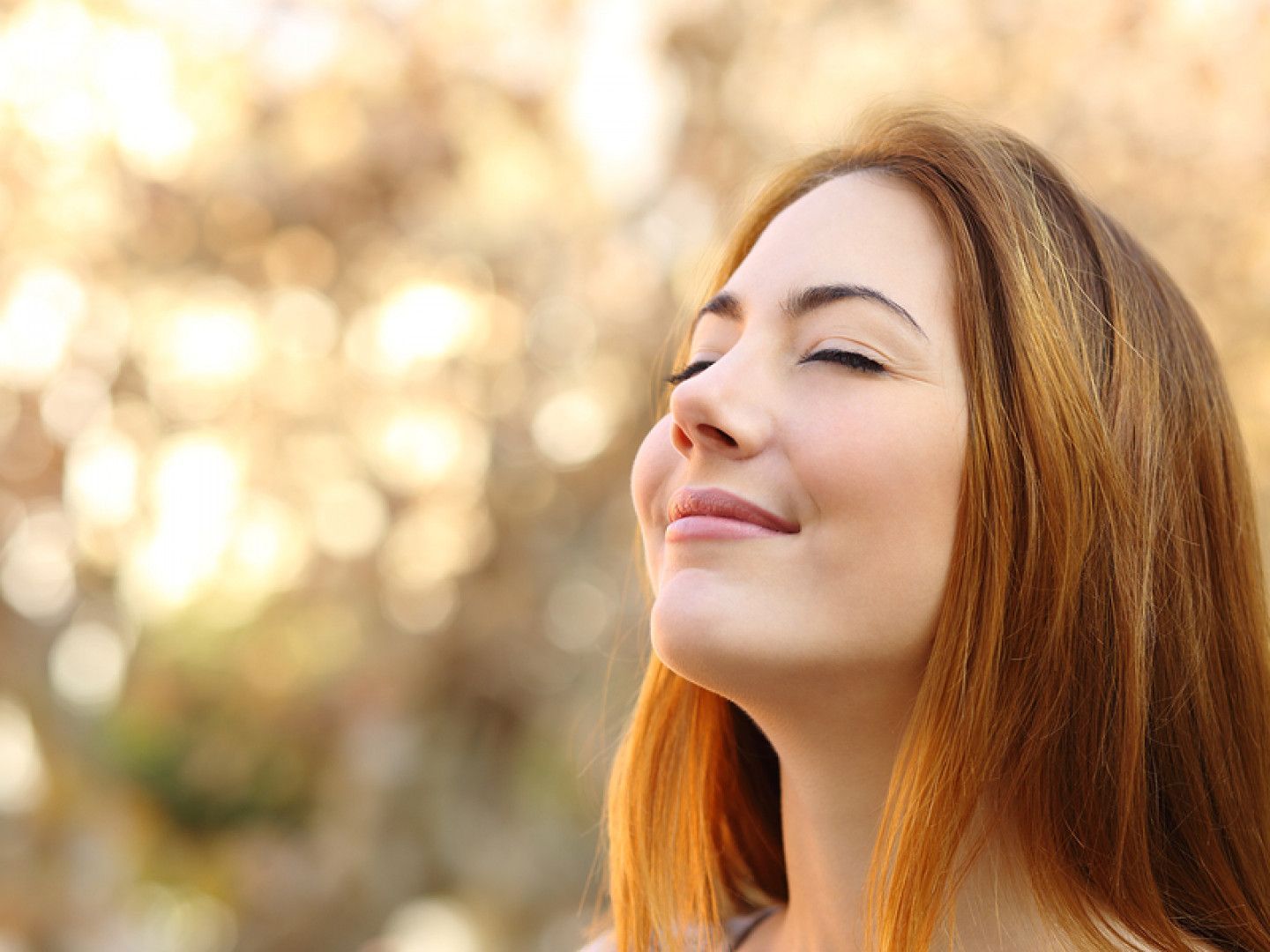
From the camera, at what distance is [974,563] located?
1.17 meters

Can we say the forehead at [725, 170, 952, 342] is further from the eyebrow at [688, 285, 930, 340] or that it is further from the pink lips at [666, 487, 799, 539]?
the pink lips at [666, 487, 799, 539]

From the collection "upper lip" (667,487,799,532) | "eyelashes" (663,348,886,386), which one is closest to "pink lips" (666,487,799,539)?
"upper lip" (667,487,799,532)

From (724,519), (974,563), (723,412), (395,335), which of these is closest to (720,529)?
(724,519)

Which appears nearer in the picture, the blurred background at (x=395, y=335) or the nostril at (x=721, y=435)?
the nostril at (x=721, y=435)

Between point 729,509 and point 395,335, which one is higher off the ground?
point 395,335

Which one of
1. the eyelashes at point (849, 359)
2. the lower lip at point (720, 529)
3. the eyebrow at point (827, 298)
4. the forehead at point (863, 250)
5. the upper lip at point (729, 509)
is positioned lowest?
the lower lip at point (720, 529)

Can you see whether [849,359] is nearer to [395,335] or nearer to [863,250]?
[863,250]

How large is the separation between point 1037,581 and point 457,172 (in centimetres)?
298

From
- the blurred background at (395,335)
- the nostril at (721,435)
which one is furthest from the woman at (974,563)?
the blurred background at (395,335)

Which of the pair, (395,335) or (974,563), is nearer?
(974,563)

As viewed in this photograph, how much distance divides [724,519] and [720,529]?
1 centimetres

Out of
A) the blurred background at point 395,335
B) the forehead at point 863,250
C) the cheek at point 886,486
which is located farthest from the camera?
the blurred background at point 395,335

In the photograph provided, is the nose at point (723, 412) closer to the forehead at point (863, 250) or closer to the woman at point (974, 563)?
the woman at point (974, 563)

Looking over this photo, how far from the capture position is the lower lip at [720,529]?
3.84ft
